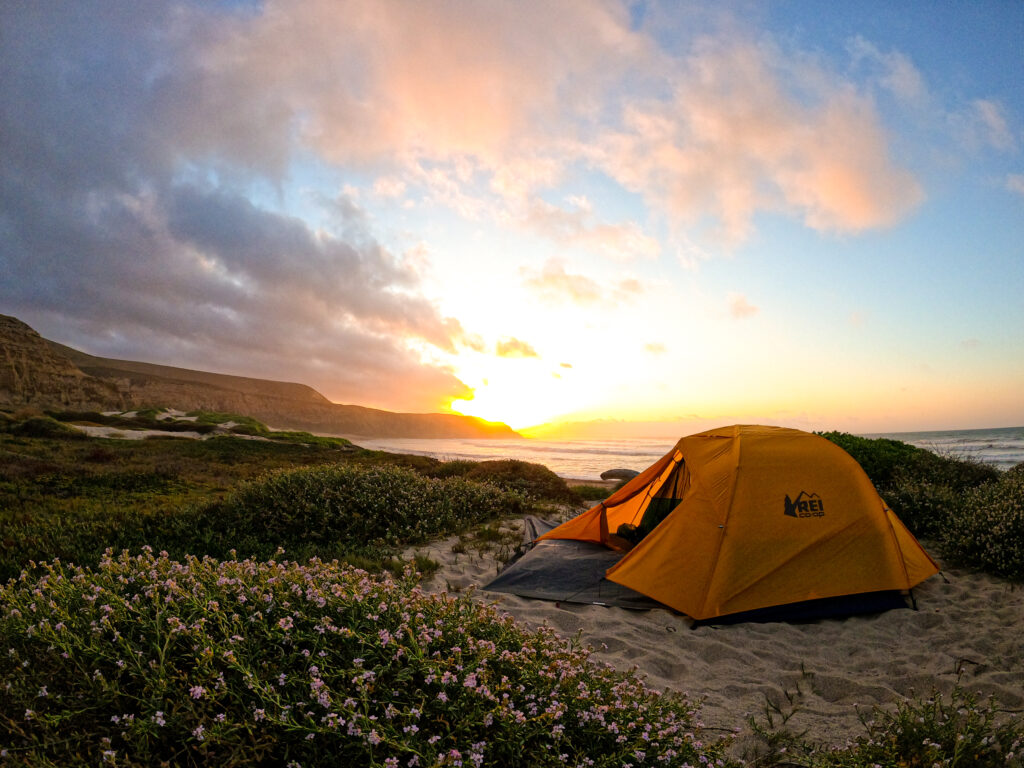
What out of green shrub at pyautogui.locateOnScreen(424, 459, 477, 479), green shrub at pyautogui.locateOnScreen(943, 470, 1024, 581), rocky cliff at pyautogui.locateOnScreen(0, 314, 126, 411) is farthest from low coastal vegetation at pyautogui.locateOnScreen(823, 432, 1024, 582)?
rocky cliff at pyautogui.locateOnScreen(0, 314, 126, 411)

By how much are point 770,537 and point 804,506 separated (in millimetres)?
656

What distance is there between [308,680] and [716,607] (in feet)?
16.0

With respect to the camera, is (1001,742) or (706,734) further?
(706,734)

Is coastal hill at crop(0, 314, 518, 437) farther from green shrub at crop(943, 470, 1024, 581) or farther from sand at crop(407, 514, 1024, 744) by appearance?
green shrub at crop(943, 470, 1024, 581)

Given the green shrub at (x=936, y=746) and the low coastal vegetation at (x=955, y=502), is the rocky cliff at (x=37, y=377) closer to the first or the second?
the low coastal vegetation at (x=955, y=502)

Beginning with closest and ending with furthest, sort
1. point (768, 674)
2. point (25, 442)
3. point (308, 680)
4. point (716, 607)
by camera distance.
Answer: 1. point (308, 680)
2. point (768, 674)
3. point (716, 607)
4. point (25, 442)

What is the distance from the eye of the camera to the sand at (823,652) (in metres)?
4.34

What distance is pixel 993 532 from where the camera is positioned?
745cm

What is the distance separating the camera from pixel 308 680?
2.53m

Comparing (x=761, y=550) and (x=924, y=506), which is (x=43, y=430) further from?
(x=924, y=506)

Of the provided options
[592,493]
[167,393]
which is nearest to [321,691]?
[592,493]

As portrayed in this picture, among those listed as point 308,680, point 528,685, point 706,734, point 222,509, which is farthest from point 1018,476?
point 222,509

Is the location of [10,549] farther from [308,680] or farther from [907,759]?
[907,759]

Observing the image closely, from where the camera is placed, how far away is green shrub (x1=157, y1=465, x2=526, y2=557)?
303 inches
